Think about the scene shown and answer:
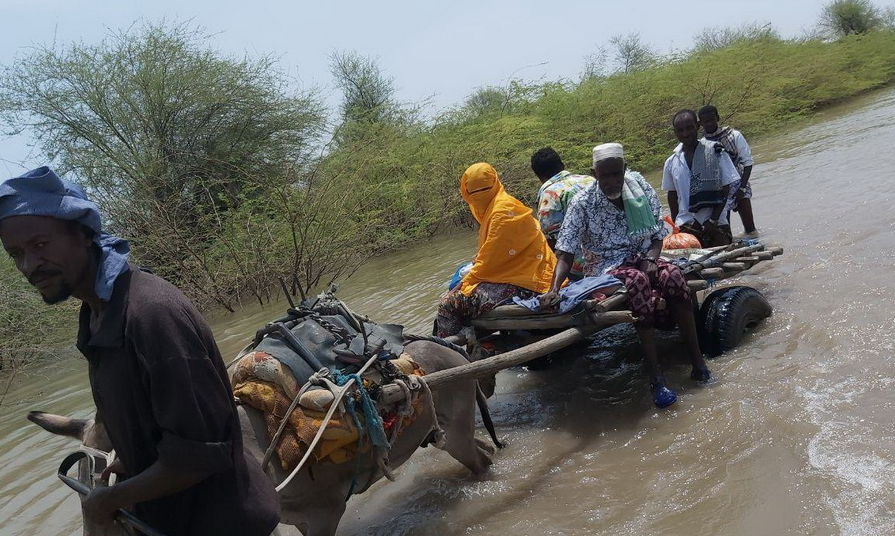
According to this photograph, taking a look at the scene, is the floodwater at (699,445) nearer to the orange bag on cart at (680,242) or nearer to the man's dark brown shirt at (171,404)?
the orange bag on cart at (680,242)

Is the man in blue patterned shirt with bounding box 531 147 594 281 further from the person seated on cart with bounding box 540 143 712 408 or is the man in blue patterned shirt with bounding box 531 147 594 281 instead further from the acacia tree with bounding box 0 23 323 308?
the acacia tree with bounding box 0 23 323 308

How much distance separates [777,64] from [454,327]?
25.8 m

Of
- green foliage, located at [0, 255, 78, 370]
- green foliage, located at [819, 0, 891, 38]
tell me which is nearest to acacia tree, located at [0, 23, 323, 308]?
green foliage, located at [0, 255, 78, 370]

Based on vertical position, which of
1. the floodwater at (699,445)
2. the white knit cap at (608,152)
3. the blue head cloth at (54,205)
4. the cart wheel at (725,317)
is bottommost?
the floodwater at (699,445)

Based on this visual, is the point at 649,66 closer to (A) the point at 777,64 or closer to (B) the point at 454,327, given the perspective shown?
(A) the point at 777,64

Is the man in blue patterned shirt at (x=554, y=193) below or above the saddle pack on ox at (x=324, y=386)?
above

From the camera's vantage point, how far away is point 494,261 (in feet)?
19.0

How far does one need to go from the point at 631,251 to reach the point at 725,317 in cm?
94

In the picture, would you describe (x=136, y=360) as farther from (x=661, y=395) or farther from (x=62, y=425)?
(x=661, y=395)

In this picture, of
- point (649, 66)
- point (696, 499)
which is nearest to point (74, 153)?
point (696, 499)

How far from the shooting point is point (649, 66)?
26.4m

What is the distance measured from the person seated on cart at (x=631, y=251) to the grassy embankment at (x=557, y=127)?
8.95 meters

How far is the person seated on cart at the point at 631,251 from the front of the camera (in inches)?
205

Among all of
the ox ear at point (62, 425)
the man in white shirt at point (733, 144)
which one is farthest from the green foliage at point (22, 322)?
the man in white shirt at point (733, 144)
